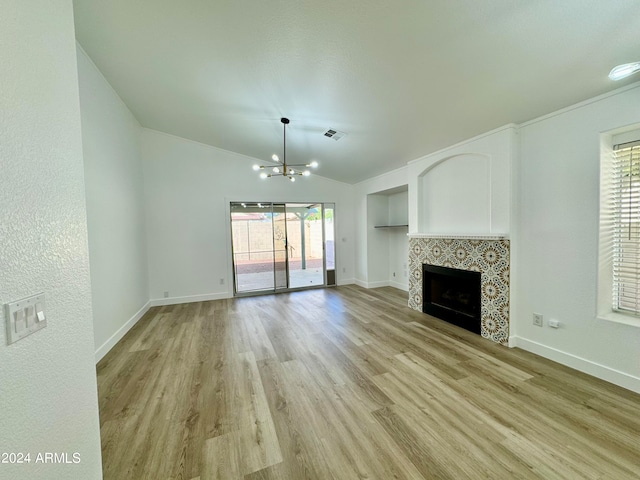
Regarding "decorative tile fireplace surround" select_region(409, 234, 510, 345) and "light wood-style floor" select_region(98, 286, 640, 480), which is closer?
"light wood-style floor" select_region(98, 286, 640, 480)

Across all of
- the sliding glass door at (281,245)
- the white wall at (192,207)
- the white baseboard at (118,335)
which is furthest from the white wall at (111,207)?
the sliding glass door at (281,245)

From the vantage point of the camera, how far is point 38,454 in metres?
0.83

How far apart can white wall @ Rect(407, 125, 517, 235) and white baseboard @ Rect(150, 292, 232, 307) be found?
13.8 feet

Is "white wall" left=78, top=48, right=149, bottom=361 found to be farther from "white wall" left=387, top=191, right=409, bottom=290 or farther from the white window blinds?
the white window blinds

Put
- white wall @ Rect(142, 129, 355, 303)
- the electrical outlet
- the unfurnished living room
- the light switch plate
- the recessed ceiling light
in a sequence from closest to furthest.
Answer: the light switch plate, the unfurnished living room, the recessed ceiling light, the electrical outlet, white wall @ Rect(142, 129, 355, 303)

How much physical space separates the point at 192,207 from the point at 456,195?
4906 millimetres

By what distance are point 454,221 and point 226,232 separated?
4.40m

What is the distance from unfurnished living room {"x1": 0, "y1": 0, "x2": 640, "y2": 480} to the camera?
3.23 feet

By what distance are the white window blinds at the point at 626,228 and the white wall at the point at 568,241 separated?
20 centimetres

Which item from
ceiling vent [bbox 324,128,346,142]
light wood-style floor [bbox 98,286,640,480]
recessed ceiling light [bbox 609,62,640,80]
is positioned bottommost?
light wood-style floor [bbox 98,286,640,480]

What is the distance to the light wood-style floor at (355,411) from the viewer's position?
1495 millimetres

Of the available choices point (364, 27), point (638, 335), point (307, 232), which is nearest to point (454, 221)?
point (638, 335)

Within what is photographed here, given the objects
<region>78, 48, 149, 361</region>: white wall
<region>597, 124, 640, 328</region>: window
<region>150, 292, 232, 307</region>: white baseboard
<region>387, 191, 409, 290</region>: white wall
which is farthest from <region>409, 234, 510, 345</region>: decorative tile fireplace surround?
<region>78, 48, 149, 361</region>: white wall

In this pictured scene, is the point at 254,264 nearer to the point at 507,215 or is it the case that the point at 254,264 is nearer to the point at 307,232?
the point at 307,232
